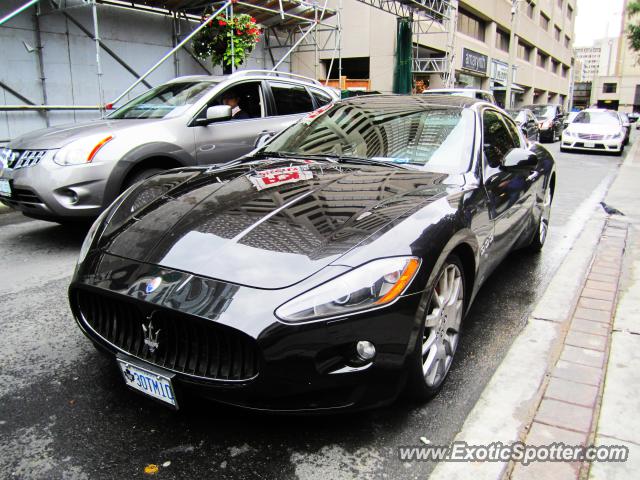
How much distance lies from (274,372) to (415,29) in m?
23.5

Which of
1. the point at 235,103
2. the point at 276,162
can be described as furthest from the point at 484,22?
the point at 276,162

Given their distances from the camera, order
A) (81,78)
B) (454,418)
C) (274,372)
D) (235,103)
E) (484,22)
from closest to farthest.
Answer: (274,372) → (454,418) → (235,103) → (81,78) → (484,22)

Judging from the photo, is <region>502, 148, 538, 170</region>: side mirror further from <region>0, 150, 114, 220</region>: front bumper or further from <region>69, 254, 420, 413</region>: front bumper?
<region>0, 150, 114, 220</region>: front bumper

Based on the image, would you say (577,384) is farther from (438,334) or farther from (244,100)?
(244,100)

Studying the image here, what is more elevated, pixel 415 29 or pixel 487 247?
pixel 415 29

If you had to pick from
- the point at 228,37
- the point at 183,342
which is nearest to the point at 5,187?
the point at 183,342

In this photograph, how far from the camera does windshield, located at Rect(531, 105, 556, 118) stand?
72.1ft

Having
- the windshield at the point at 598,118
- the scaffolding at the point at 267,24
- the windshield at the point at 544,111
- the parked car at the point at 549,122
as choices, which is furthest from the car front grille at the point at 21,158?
the windshield at the point at 544,111

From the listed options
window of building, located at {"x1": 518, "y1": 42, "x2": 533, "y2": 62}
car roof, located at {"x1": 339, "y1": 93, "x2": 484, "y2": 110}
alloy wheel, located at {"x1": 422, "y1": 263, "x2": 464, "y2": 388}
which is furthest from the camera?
window of building, located at {"x1": 518, "y1": 42, "x2": 533, "y2": 62}

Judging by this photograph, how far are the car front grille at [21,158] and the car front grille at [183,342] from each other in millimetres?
3236

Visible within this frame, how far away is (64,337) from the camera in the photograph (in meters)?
3.24

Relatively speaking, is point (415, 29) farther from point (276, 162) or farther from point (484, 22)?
point (276, 162)

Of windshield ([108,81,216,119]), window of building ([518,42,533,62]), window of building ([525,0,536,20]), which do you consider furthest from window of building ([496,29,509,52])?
windshield ([108,81,216,119])

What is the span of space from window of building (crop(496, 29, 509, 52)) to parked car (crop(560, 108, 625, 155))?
18409mm
